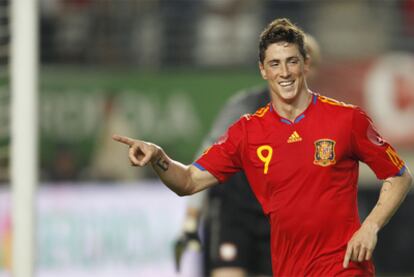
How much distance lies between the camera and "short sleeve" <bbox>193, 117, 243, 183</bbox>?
5008 mm

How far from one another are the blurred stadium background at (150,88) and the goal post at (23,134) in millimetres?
5975

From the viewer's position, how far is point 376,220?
462 centimetres

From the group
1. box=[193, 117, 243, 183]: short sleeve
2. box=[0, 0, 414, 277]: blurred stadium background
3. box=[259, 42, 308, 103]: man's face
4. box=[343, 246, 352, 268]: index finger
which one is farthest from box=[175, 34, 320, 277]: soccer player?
box=[0, 0, 414, 277]: blurred stadium background

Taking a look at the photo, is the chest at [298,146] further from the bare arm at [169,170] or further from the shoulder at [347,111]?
the bare arm at [169,170]

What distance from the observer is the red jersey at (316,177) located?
4707 millimetres

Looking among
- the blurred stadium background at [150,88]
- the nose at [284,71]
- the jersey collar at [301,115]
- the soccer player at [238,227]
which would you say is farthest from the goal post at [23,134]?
the blurred stadium background at [150,88]

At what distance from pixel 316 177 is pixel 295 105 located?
0.35 m

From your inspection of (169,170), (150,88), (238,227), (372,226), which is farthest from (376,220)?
(150,88)

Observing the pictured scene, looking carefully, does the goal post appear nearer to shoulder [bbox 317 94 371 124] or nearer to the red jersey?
the red jersey

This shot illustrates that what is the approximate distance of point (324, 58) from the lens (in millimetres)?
14430

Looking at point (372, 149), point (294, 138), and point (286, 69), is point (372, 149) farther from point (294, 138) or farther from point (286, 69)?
point (286, 69)

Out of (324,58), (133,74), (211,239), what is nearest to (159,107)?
(133,74)

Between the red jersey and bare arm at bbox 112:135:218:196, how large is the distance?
30 cm

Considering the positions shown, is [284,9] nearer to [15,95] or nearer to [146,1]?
[146,1]
